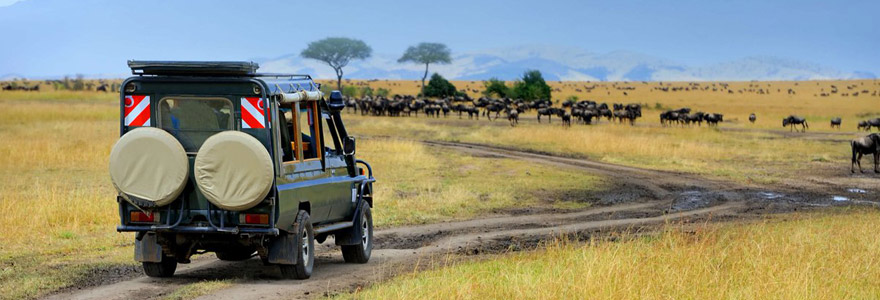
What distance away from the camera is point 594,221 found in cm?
1873

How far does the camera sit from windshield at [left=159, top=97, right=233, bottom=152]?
10523 mm

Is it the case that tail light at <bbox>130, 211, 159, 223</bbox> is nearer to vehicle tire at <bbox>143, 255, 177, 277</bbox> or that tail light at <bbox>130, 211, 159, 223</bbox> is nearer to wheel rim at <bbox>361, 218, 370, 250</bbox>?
vehicle tire at <bbox>143, 255, 177, 277</bbox>

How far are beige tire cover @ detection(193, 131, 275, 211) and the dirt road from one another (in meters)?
1.05

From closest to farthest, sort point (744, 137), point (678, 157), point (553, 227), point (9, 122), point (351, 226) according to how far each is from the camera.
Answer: point (351, 226) → point (553, 227) → point (678, 157) → point (9, 122) → point (744, 137)

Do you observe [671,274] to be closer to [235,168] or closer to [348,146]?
[348,146]

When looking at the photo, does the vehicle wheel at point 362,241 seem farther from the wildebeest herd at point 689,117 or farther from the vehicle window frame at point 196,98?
the wildebeest herd at point 689,117

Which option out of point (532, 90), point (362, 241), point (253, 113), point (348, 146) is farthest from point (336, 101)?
point (532, 90)

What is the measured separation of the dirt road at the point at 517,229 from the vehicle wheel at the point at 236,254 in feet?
0.59

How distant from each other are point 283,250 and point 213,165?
4.27ft

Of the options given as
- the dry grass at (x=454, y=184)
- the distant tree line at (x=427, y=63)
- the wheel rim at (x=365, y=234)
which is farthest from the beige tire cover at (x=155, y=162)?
the distant tree line at (x=427, y=63)

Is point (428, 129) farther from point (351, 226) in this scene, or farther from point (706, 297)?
point (706, 297)

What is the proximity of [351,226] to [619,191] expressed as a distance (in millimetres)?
13796

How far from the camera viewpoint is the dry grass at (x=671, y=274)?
373 inches

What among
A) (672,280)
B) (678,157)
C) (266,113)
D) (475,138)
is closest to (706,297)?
(672,280)
